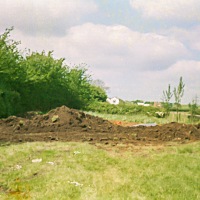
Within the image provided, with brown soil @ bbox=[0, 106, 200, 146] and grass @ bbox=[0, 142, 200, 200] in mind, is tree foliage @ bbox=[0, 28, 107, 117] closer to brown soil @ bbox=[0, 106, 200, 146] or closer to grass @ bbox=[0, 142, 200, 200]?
brown soil @ bbox=[0, 106, 200, 146]

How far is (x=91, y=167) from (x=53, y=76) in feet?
85.0

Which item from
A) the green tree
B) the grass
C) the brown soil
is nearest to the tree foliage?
the green tree

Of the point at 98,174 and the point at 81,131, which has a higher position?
the point at 81,131

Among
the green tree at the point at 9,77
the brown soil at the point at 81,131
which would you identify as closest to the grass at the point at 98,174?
the brown soil at the point at 81,131

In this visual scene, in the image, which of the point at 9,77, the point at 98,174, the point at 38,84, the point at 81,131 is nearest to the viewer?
the point at 98,174

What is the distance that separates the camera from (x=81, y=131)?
1450cm

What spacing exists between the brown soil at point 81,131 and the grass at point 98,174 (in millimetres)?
2326

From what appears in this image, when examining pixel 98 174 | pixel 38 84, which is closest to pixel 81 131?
pixel 98 174

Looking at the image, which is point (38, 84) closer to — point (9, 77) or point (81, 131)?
point (9, 77)

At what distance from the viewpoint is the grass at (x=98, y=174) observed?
230 inches

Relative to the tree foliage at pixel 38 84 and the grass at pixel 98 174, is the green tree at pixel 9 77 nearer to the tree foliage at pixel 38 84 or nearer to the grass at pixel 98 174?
the tree foliage at pixel 38 84

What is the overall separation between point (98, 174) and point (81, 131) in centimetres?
748

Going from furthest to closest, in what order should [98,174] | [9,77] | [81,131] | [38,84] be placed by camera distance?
[38,84] < [9,77] < [81,131] < [98,174]

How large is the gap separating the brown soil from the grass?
2326 mm
